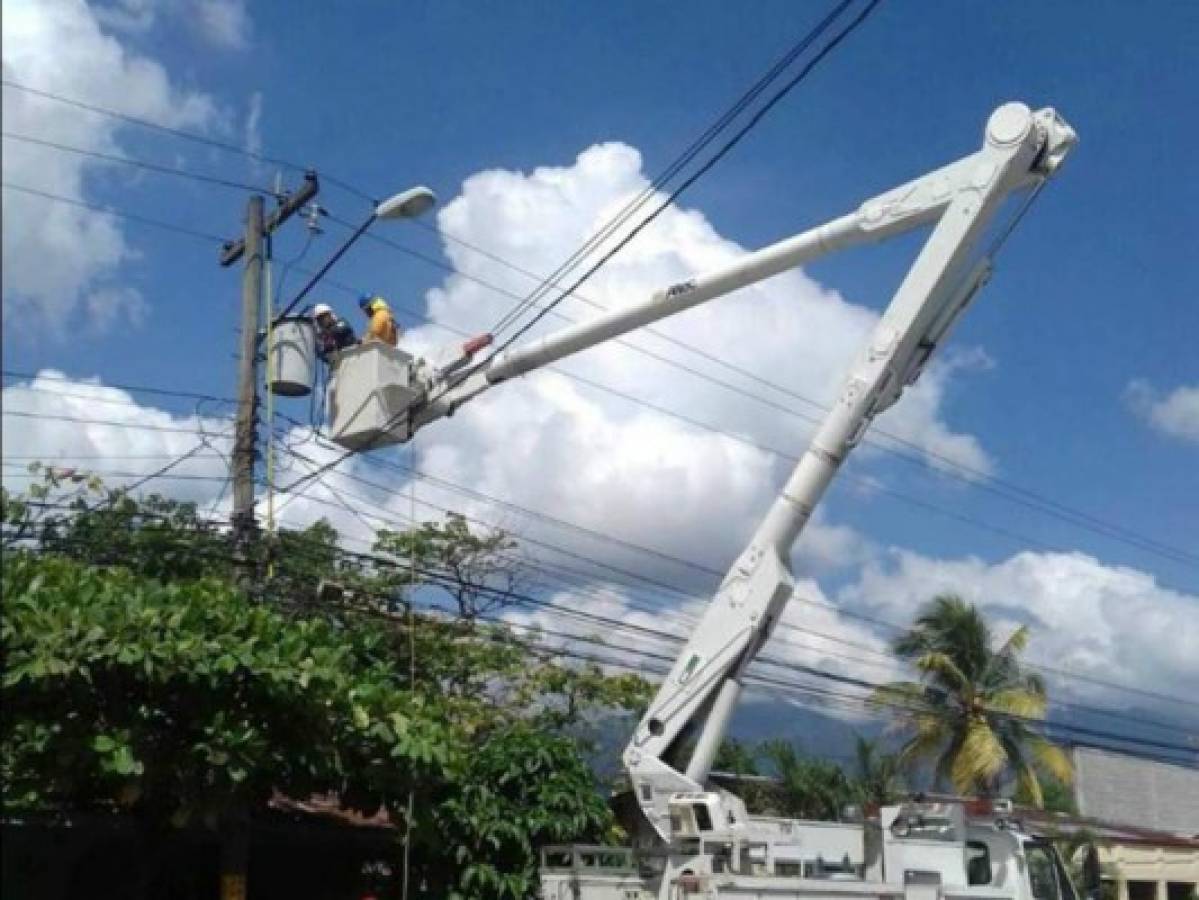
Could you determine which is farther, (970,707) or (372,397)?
(970,707)

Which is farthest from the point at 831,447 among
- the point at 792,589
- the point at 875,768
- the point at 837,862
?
the point at 875,768

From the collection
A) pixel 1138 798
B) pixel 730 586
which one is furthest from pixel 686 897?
pixel 1138 798

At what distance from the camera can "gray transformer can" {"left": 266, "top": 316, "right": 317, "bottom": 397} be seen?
1930cm

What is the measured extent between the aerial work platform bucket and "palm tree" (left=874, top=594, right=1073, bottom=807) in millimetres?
21299

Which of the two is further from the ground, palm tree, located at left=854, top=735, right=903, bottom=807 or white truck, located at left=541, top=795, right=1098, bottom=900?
palm tree, located at left=854, top=735, right=903, bottom=807

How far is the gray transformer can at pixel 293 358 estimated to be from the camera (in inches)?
760

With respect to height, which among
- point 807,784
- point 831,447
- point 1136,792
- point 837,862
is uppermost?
point 831,447

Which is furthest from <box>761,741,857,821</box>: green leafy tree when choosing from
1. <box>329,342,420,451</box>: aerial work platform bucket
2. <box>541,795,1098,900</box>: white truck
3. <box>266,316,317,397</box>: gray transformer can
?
<box>329,342,420,451</box>: aerial work platform bucket

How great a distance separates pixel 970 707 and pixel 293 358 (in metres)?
24.8

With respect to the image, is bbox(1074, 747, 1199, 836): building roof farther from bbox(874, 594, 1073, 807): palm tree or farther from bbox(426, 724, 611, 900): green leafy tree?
bbox(426, 724, 611, 900): green leafy tree

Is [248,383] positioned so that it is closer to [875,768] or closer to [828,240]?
[828,240]

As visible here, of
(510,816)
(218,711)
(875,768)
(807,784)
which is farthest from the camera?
(875,768)

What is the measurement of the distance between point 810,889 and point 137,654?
21.1ft

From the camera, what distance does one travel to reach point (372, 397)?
18.0 metres
